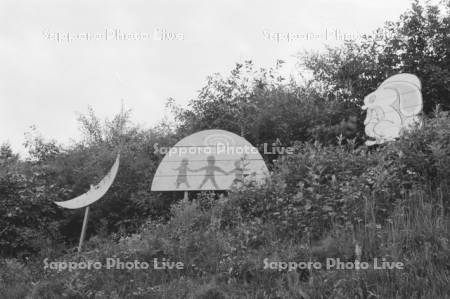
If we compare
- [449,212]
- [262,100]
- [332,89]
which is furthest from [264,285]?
[332,89]

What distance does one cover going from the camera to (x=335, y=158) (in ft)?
22.0

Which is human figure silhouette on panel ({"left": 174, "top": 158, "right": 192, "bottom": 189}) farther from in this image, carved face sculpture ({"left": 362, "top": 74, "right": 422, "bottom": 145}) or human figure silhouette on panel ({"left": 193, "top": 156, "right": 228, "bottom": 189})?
carved face sculpture ({"left": 362, "top": 74, "right": 422, "bottom": 145})

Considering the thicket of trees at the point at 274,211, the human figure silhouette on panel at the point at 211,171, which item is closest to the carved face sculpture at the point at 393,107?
the thicket of trees at the point at 274,211

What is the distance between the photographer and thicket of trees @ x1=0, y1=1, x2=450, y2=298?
516 centimetres

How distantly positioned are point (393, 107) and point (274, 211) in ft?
9.79

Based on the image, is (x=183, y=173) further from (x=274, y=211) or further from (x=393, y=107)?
(x=393, y=107)

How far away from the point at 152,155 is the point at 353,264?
5.86 meters

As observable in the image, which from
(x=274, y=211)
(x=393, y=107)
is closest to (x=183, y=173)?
(x=274, y=211)

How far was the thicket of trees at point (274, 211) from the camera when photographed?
516cm

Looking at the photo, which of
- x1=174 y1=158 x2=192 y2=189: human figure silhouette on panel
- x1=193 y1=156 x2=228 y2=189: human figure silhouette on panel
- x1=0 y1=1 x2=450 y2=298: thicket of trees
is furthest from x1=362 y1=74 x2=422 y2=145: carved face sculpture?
x1=174 y1=158 x2=192 y2=189: human figure silhouette on panel

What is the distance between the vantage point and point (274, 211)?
251 inches

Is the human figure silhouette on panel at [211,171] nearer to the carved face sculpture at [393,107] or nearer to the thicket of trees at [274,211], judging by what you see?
the thicket of trees at [274,211]

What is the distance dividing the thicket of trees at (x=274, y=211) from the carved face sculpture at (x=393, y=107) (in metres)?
0.71

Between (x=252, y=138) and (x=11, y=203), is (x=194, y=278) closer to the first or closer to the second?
(x=11, y=203)
